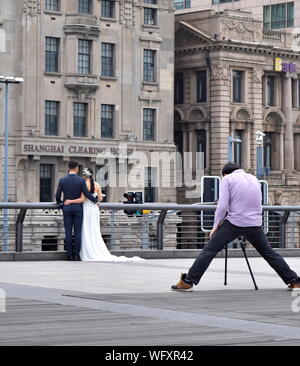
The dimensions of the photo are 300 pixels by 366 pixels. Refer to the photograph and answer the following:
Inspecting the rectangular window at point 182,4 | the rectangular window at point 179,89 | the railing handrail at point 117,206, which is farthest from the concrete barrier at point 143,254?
the rectangular window at point 182,4

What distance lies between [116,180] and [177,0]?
25173 millimetres

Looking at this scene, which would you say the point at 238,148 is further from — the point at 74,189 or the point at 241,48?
the point at 74,189

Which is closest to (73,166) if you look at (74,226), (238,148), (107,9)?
(74,226)

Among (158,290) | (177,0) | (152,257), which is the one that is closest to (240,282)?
(158,290)

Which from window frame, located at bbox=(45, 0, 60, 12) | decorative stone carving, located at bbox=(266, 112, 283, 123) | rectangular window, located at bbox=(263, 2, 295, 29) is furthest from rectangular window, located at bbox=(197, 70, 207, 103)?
window frame, located at bbox=(45, 0, 60, 12)

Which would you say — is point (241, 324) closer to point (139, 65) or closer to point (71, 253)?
point (71, 253)

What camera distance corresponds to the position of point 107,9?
75562 millimetres

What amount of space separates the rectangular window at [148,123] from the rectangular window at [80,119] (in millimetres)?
4508

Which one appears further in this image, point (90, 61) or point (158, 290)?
point (90, 61)

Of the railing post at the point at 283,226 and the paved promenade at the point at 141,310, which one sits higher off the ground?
the railing post at the point at 283,226

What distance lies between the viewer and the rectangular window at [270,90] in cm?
8644

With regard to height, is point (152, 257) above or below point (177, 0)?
below

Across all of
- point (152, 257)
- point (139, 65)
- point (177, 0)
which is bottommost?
point (152, 257)

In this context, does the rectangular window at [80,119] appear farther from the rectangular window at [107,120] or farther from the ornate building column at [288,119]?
the ornate building column at [288,119]
